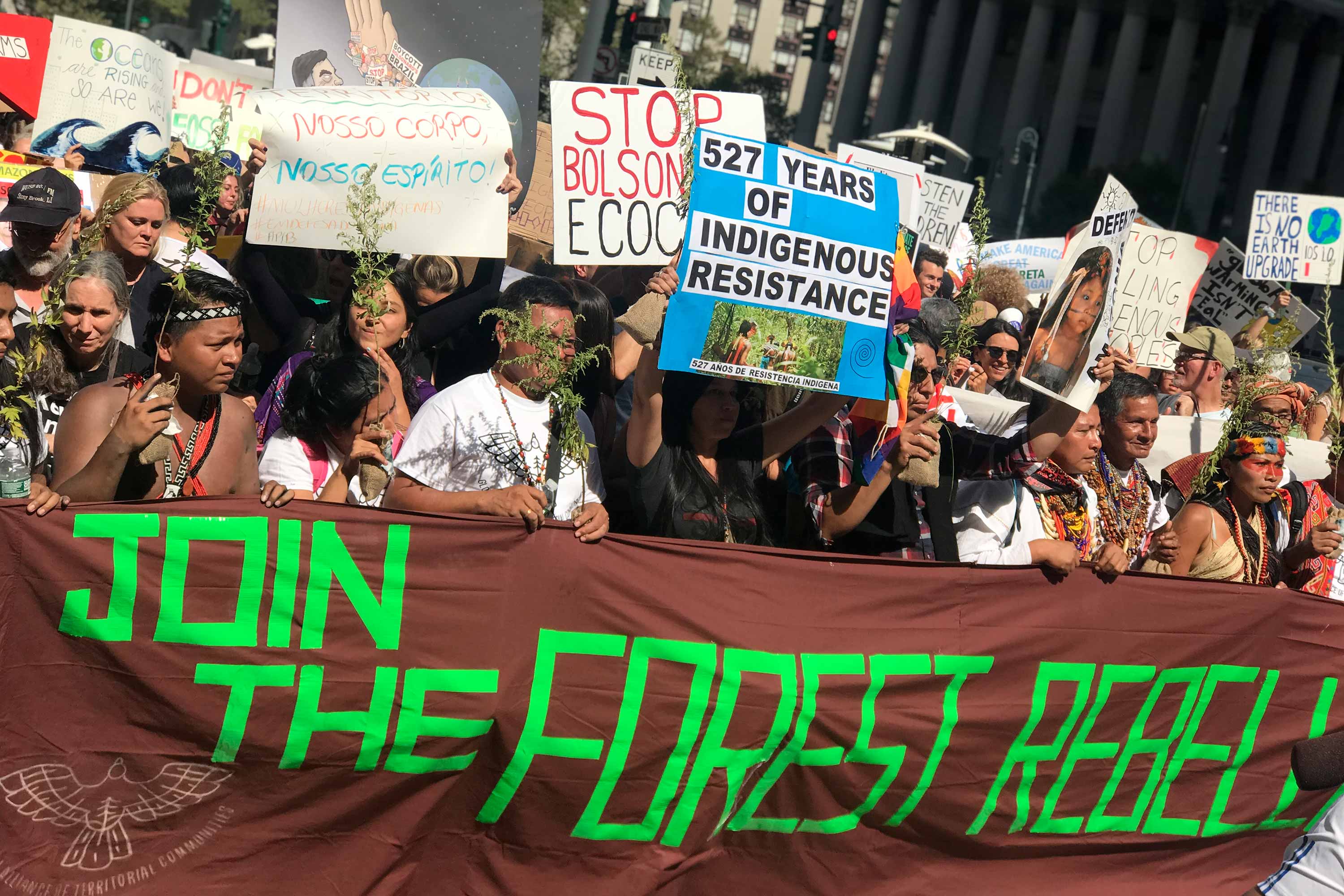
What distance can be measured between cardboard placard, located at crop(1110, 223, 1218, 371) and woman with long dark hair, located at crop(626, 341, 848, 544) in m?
3.69

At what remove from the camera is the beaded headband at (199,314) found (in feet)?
13.3

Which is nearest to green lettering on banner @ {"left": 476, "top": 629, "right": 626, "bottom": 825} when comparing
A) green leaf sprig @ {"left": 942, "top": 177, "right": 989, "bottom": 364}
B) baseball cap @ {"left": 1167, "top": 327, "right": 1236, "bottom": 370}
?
green leaf sprig @ {"left": 942, "top": 177, "right": 989, "bottom": 364}

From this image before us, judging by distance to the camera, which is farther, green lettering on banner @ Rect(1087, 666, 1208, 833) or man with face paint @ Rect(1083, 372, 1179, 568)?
man with face paint @ Rect(1083, 372, 1179, 568)

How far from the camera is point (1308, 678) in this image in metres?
5.31

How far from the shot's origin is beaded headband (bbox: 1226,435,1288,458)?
5496 mm

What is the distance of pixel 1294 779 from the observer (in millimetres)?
5266

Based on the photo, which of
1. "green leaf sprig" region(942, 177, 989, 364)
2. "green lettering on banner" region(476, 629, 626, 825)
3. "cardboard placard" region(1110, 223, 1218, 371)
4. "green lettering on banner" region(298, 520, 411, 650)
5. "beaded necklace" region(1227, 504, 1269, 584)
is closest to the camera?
"green lettering on banner" region(298, 520, 411, 650)

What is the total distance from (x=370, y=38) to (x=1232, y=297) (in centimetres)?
616

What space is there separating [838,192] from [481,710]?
6.79ft

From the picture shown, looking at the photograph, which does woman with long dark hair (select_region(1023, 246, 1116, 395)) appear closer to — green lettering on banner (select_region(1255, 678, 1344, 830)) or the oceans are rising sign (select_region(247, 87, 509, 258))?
green lettering on banner (select_region(1255, 678, 1344, 830))

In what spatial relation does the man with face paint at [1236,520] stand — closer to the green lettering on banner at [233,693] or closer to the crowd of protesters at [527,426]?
the crowd of protesters at [527,426]

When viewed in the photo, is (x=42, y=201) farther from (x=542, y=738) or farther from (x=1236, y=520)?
(x=1236, y=520)

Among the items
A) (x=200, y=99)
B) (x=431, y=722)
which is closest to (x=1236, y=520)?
(x=431, y=722)

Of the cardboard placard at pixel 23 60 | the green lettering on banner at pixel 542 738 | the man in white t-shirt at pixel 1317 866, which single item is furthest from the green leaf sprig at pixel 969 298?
the cardboard placard at pixel 23 60
